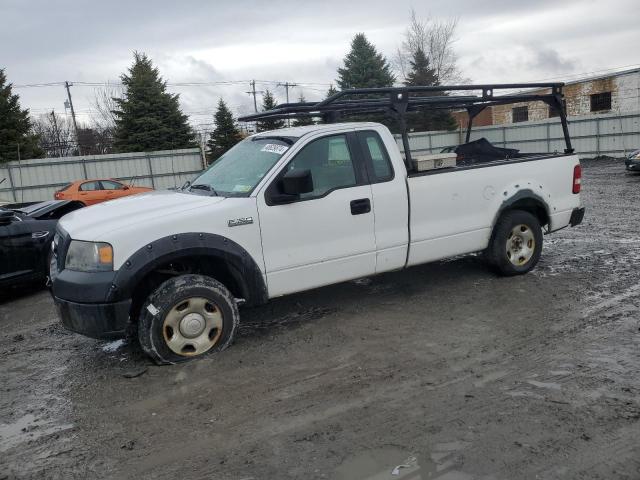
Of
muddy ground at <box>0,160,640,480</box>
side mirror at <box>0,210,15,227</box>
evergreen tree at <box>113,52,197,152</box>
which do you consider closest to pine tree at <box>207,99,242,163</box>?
evergreen tree at <box>113,52,197,152</box>

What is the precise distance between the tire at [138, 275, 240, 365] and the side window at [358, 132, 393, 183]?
1.89 m

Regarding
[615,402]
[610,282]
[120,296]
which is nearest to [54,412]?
[120,296]

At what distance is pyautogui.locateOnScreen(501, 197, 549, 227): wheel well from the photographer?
21.4 feet

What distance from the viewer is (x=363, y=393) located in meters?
3.90

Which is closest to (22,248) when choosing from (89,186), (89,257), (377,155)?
(89,257)

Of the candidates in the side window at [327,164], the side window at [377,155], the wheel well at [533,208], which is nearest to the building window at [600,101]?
the wheel well at [533,208]

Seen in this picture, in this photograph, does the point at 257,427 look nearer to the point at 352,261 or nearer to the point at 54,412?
the point at 54,412

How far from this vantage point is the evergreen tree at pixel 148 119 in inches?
1206

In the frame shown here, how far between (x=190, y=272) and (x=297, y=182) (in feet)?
4.17

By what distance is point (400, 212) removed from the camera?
18.1ft

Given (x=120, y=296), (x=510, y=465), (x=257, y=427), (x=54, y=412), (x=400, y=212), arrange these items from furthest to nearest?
1. (x=400, y=212)
2. (x=120, y=296)
3. (x=54, y=412)
4. (x=257, y=427)
5. (x=510, y=465)

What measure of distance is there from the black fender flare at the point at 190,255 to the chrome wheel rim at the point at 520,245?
318 cm

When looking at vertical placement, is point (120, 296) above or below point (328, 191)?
below

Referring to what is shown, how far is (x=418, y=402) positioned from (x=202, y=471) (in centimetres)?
147
